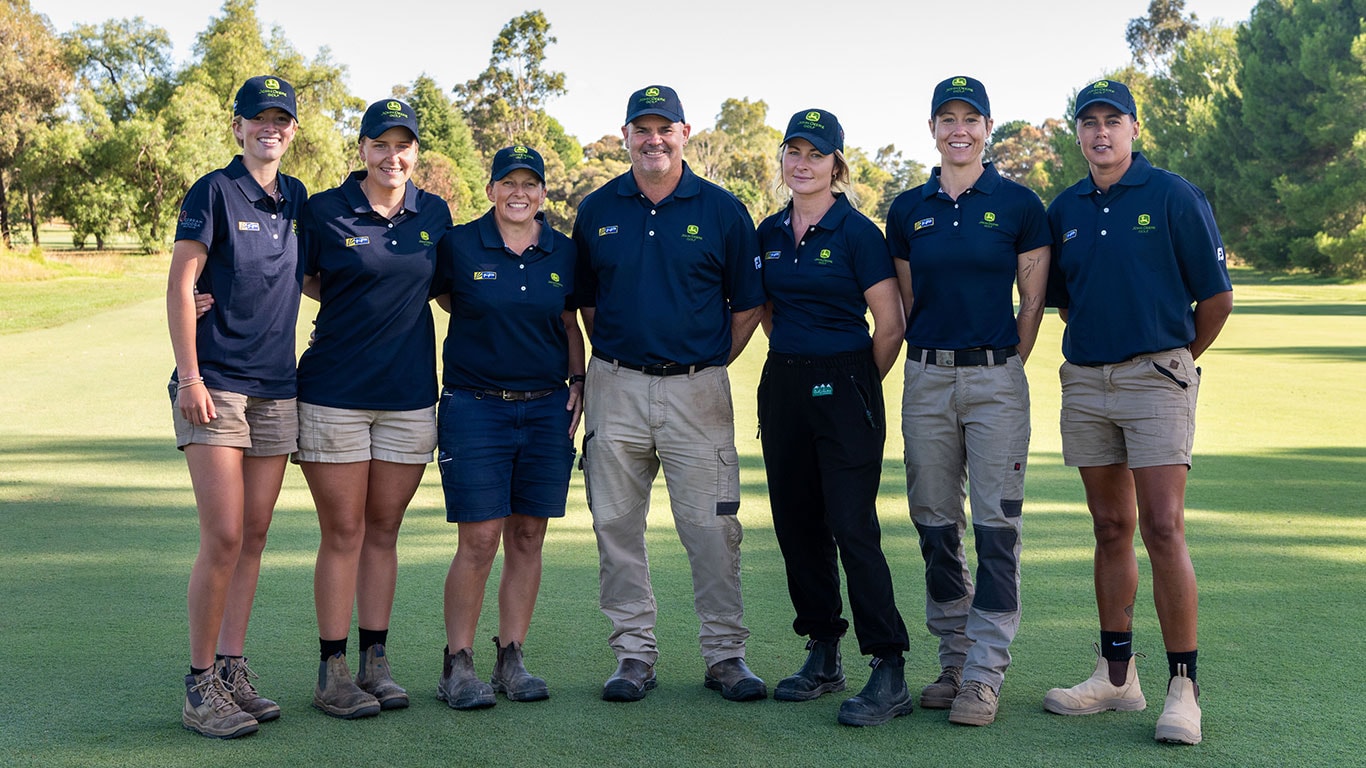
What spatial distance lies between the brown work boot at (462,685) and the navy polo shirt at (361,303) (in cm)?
96

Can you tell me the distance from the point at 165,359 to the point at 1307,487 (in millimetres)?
13593

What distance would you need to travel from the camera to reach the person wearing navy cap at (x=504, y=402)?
15.4 feet

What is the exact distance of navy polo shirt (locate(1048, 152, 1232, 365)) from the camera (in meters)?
4.35

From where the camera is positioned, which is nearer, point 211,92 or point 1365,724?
point 1365,724

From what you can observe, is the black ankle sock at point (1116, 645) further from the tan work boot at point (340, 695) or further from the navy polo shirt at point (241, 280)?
the navy polo shirt at point (241, 280)

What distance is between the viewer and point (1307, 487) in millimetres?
8461

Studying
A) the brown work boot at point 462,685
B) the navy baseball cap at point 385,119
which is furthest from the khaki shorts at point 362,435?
the navy baseball cap at point 385,119

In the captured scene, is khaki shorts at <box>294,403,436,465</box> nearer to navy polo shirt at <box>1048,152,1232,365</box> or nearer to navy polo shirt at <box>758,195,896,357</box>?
navy polo shirt at <box>758,195,896,357</box>

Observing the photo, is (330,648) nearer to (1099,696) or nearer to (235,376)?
(235,376)

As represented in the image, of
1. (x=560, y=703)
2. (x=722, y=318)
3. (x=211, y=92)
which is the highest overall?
(x=211, y=92)

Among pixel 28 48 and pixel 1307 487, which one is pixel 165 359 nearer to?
pixel 1307 487

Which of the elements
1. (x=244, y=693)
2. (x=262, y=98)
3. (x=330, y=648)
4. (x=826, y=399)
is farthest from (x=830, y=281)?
(x=244, y=693)

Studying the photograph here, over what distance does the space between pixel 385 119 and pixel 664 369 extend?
140 centimetres

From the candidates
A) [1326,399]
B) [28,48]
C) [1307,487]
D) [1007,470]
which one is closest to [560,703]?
[1007,470]
